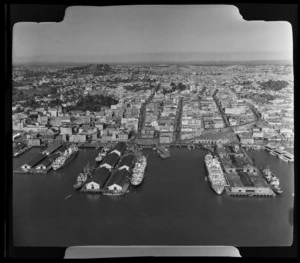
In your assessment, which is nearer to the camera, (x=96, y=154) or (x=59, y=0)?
(x=59, y=0)

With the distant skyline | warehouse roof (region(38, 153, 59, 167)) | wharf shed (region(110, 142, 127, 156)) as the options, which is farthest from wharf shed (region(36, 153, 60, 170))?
the distant skyline

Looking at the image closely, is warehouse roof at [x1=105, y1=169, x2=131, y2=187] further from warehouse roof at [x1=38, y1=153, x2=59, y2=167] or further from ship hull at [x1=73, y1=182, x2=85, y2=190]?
warehouse roof at [x1=38, y1=153, x2=59, y2=167]

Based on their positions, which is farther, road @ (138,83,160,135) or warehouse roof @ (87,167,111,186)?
road @ (138,83,160,135)

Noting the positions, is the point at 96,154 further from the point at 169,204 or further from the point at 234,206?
the point at 234,206

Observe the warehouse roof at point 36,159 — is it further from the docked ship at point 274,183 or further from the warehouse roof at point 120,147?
the docked ship at point 274,183

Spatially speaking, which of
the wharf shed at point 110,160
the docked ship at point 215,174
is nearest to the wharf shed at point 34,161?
the wharf shed at point 110,160
